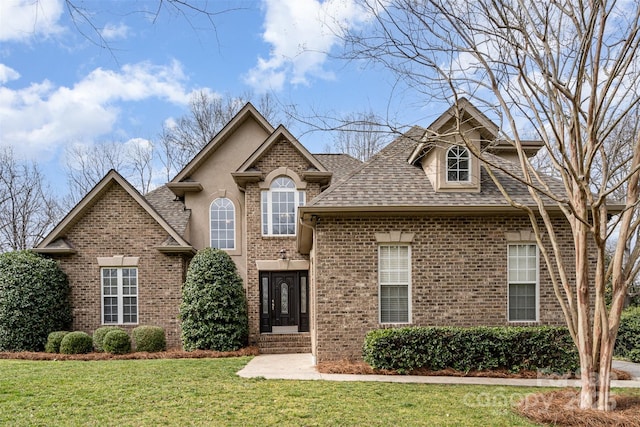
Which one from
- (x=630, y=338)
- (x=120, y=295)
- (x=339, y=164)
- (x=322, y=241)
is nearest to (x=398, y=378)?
(x=322, y=241)

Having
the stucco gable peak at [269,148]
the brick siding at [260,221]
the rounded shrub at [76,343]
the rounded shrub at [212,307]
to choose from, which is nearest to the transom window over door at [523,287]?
the stucco gable peak at [269,148]

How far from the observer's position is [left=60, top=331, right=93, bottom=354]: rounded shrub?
1425cm

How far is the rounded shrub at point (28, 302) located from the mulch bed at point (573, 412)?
13826mm

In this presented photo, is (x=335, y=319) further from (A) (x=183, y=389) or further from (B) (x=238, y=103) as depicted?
(B) (x=238, y=103)

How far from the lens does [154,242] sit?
16094mm

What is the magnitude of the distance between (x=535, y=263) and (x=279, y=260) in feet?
27.2

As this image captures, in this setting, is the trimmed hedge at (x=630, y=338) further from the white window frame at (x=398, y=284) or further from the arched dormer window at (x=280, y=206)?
the arched dormer window at (x=280, y=206)

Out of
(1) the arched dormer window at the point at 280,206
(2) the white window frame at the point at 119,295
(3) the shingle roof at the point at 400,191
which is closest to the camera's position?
(3) the shingle roof at the point at 400,191

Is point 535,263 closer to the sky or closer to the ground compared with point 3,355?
closer to the sky

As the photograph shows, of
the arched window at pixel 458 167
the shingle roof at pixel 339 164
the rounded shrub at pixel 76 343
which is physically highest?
the shingle roof at pixel 339 164

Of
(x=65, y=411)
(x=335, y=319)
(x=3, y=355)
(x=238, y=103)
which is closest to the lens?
(x=65, y=411)

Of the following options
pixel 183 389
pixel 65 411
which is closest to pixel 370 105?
pixel 183 389

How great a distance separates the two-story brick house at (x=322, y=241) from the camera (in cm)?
1139

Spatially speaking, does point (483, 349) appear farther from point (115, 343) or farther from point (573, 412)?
point (115, 343)
